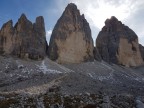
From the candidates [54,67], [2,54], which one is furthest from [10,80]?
[2,54]

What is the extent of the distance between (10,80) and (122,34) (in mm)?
70424

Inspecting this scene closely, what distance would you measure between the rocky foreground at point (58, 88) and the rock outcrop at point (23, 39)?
16.1 feet

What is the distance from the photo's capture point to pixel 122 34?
135 metres

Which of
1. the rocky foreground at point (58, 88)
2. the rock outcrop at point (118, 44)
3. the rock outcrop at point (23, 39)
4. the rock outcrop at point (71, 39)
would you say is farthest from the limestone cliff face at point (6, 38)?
the rock outcrop at point (118, 44)

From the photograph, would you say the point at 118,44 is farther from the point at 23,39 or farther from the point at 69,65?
the point at 23,39

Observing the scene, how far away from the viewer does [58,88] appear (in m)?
66.2

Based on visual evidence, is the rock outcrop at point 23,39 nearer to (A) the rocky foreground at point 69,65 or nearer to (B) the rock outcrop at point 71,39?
(A) the rocky foreground at point 69,65

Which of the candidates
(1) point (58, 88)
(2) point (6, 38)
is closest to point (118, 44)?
(2) point (6, 38)

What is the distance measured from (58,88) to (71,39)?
4612cm

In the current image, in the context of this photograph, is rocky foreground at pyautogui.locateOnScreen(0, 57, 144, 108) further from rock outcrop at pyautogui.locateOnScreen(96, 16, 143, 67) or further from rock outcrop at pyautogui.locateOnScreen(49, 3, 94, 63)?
rock outcrop at pyautogui.locateOnScreen(96, 16, 143, 67)

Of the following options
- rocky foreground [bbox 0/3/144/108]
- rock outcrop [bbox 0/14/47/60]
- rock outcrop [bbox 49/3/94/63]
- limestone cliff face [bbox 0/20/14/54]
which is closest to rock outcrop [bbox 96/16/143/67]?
rocky foreground [bbox 0/3/144/108]

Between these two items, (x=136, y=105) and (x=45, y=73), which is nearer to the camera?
(x=136, y=105)

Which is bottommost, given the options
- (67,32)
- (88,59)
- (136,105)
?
(136,105)

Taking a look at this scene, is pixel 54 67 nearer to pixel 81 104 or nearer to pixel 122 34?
pixel 81 104
